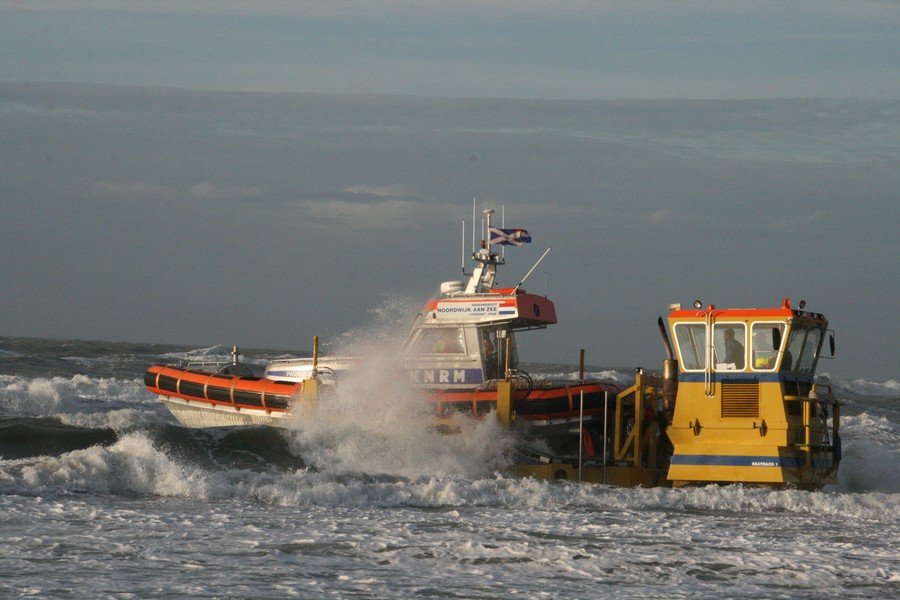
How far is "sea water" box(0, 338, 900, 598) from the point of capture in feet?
29.7

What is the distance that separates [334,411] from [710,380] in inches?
200

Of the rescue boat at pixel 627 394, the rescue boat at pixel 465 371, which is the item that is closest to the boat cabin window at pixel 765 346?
the rescue boat at pixel 627 394

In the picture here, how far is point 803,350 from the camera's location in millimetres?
14180

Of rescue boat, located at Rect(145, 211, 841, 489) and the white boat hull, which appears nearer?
rescue boat, located at Rect(145, 211, 841, 489)

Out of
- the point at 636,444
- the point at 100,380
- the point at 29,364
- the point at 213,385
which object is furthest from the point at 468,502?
the point at 29,364

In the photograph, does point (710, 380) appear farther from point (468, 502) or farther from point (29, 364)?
point (29, 364)

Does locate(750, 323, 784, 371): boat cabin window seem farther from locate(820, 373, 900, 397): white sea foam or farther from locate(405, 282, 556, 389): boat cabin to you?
locate(820, 373, 900, 397): white sea foam

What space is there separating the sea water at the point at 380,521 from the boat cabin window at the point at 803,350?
1469 mm

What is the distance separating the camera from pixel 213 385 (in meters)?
17.7

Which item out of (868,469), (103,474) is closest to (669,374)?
(868,469)

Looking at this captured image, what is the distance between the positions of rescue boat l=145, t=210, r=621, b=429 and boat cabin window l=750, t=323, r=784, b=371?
6.63 ft

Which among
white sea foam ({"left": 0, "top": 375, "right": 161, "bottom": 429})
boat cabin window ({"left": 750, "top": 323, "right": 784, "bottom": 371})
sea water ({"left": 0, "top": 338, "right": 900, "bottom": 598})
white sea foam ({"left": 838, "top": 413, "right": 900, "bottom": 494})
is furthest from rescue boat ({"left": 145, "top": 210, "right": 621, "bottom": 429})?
white sea foam ({"left": 838, "top": 413, "right": 900, "bottom": 494})

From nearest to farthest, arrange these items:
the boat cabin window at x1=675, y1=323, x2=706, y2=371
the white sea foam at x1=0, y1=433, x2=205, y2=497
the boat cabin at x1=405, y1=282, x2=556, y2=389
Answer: the white sea foam at x1=0, y1=433, x2=205, y2=497 → the boat cabin window at x1=675, y1=323, x2=706, y2=371 → the boat cabin at x1=405, y1=282, x2=556, y2=389

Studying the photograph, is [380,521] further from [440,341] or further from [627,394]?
[440,341]
